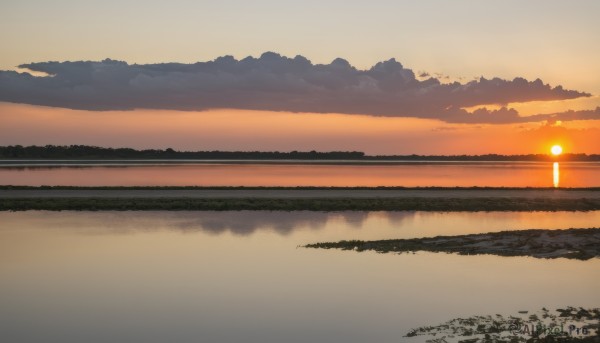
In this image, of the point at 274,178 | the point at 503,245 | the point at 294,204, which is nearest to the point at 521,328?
the point at 503,245

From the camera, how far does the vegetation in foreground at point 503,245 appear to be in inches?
1000

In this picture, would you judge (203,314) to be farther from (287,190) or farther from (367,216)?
(287,190)

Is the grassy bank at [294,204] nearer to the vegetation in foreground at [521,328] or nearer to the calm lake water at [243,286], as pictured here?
the calm lake water at [243,286]

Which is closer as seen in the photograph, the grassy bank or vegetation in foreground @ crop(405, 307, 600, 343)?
vegetation in foreground @ crop(405, 307, 600, 343)

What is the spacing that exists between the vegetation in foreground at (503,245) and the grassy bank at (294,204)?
1477 cm

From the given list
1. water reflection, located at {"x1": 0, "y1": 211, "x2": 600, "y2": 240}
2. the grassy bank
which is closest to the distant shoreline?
the grassy bank

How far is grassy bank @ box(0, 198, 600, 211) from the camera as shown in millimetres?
42188

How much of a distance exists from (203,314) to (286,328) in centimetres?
235

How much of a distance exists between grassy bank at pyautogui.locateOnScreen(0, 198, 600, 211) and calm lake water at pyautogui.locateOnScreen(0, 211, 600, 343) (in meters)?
10.1

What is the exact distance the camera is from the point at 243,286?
19.2 meters

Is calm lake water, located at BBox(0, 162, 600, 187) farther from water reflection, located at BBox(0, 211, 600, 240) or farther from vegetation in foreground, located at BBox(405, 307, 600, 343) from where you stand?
vegetation in foreground, located at BBox(405, 307, 600, 343)

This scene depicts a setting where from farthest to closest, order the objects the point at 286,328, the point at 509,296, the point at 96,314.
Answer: the point at 509,296, the point at 96,314, the point at 286,328

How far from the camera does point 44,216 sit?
1487 inches

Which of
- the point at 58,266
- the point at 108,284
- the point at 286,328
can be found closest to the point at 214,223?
the point at 58,266
